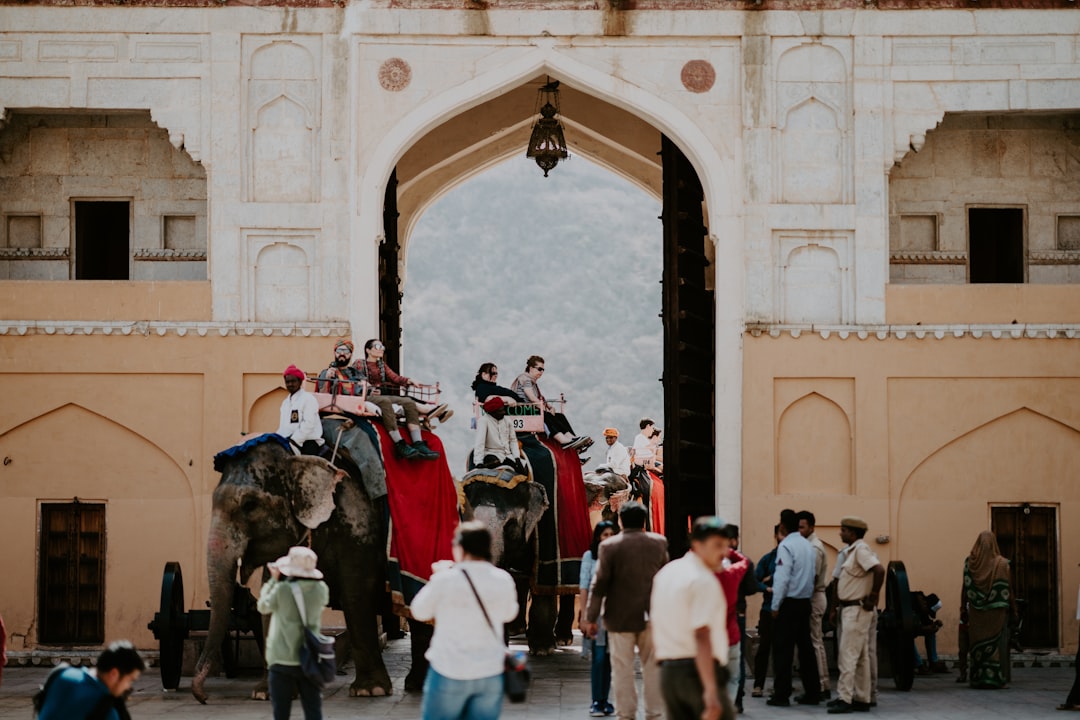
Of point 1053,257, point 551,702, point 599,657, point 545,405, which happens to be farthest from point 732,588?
point 1053,257

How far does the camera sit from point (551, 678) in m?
14.6

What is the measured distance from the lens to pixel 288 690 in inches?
378

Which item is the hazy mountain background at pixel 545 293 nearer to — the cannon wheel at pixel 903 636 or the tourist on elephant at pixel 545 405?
the tourist on elephant at pixel 545 405

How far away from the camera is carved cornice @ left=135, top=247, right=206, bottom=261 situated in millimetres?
17266

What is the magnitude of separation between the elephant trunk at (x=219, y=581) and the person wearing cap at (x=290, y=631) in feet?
8.27

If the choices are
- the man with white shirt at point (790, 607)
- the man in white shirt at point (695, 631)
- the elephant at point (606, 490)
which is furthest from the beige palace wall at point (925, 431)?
the man in white shirt at point (695, 631)

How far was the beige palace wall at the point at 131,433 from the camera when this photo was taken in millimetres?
16094

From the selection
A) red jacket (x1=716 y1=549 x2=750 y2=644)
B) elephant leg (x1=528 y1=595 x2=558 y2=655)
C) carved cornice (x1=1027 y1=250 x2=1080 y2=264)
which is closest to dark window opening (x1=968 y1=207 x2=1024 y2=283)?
carved cornice (x1=1027 y1=250 x2=1080 y2=264)

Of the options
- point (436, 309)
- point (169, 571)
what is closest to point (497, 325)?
point (436, 309)

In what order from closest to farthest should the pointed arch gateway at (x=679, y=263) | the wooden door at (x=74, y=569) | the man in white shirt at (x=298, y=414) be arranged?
the man in white shirt at (x=298, y=414) < the wooden door at (x=74, y=569) < the pointed arch gateway at (x=679, y=263)

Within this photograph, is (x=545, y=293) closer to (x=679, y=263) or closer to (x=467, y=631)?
(x=679, y=263)

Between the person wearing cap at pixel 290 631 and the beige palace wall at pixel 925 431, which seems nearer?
the person wearing cap at pixel 290 631

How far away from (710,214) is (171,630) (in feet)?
20.6

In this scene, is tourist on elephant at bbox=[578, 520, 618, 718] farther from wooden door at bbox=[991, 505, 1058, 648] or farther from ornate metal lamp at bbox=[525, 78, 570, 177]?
ornate metal lamp at bbox=[525, 78, 570, 177]
